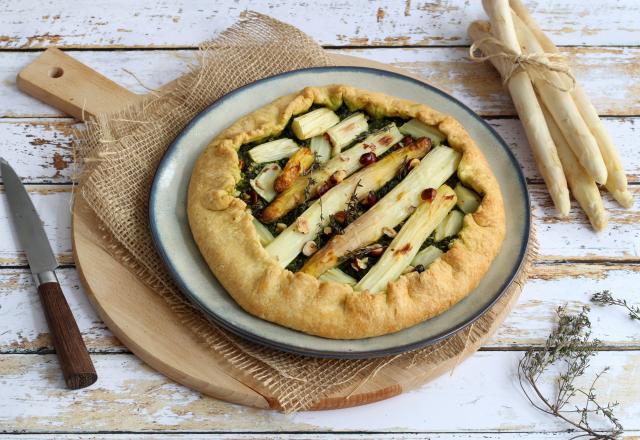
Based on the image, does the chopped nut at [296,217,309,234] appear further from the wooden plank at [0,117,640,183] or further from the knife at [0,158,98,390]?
the wooden plank at [0,117,640,183]

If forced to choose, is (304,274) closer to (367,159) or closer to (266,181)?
(266,181)

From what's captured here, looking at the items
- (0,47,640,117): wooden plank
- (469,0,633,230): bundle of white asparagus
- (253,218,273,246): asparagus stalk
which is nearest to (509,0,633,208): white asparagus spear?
(469,0,633,230): bundle of white asparagus

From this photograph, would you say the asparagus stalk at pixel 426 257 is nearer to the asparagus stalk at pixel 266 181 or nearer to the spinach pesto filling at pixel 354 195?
the spinach pesto filling at pixel 354 195

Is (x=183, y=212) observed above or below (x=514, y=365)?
above

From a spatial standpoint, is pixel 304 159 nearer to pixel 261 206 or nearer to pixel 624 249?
pixel 261 206

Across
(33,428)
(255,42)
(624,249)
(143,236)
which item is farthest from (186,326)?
(624,249)
